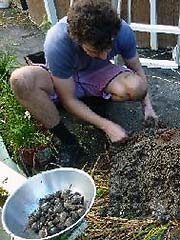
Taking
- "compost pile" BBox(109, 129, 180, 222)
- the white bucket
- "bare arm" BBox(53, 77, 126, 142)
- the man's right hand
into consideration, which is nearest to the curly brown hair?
"bare arm" BBox(53, 77, 126, 142)

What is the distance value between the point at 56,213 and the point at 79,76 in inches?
Answer: 44.2

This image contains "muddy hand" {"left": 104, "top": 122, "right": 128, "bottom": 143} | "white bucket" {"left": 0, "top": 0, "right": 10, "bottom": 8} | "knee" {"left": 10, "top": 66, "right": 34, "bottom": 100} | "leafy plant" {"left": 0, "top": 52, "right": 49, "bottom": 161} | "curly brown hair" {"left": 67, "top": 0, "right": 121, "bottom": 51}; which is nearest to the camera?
"curly brown hair" {"left": 67, "top": 0, "right": 121, "bottom": 51}

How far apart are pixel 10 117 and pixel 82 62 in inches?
27.9

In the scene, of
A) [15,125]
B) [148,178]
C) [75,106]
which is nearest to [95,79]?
[75,106]

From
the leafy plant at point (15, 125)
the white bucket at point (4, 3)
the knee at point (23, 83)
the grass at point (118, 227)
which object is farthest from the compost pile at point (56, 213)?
the white bucket at point (4, 3)

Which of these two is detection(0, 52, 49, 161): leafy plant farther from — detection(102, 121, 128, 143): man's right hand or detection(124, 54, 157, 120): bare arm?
detection(124, 54, 157, 120): bare arm

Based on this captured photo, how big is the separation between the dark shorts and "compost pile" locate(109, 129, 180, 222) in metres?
0.52

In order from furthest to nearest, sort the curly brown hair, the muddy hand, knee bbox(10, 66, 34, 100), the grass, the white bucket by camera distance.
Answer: the white bucket < knee bbox(10, 66, 34, 100) < the muddy hand < the curly brown hair < the grass

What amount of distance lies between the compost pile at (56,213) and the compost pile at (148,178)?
0.79 feet

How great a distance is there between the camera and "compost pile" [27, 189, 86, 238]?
3191 millimetres

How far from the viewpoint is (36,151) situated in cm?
383

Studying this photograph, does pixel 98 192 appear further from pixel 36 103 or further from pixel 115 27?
pixel 115 27

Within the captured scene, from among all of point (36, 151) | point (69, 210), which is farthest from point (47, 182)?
point (36, 151)

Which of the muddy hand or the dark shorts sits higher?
the dark shorts
